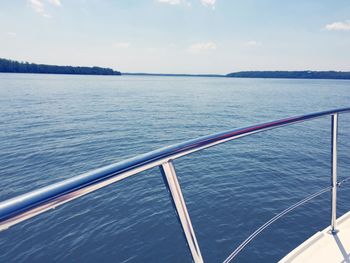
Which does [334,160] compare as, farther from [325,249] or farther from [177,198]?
[177,198]

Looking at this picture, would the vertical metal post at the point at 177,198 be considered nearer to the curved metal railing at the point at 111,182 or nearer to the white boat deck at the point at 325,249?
the curved metal railing at the point at 111,182

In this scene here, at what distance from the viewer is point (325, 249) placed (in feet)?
6.48

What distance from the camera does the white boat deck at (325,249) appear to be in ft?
6.13

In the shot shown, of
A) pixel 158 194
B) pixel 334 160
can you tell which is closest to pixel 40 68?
pixel 158 194

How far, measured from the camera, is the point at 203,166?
1120 centimetres

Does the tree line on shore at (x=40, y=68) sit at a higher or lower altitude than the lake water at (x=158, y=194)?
higher

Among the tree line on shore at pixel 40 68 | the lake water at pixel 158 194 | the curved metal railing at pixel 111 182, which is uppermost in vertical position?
the tree line on shore at pixel 40 68

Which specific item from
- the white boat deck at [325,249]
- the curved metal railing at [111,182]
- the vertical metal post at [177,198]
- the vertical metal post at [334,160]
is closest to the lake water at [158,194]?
the white boat deck at [325,249]

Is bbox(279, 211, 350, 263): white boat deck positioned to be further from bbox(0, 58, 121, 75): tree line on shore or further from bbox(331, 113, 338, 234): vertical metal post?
bbox(0, 58, 121, 75): tree line on shore

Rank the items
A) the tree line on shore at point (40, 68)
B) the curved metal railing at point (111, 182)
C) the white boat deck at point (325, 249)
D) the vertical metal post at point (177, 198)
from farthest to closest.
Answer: the tree line on shore at point (40, 68) → the white boat deck at point (325, 249) → the vertical metal post at point (177, 198) → the curved metal railing at point (111, 182)

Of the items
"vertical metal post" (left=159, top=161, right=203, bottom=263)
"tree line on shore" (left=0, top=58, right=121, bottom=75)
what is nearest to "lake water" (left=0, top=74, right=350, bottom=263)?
"vertical metal post" (left=159, top=161, right=203, bottom=263)

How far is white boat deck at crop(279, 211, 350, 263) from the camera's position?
187 cm

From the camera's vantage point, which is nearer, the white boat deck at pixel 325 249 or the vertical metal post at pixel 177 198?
the vertical metal post at pixel 177 198

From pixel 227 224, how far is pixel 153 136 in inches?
356
